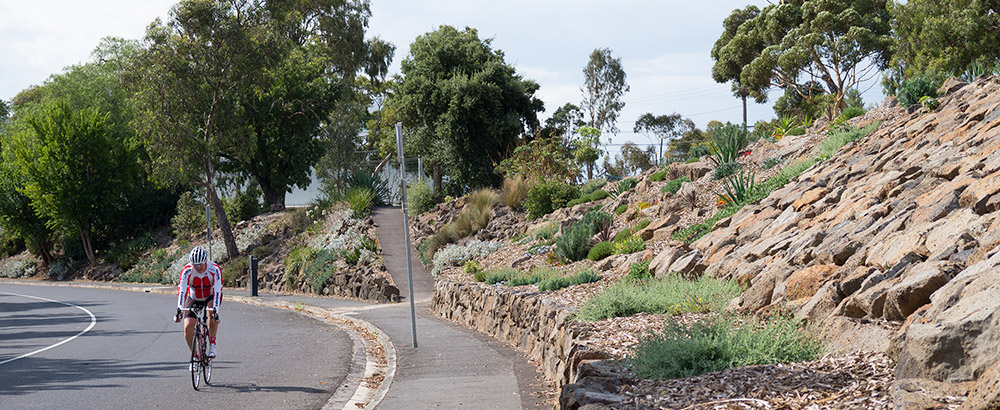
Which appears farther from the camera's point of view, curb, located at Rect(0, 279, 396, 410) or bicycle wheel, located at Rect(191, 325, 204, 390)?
bicycle wheel, located at Rect(191, 325, 204, 390)

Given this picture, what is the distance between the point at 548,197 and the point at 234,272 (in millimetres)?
13439

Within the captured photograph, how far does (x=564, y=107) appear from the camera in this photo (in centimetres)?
4241

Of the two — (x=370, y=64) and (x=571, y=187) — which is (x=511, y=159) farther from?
(x=370, y=64)

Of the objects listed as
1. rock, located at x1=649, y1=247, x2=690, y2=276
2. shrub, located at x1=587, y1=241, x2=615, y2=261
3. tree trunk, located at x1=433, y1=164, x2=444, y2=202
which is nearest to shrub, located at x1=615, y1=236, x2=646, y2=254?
shrub, located at x1=587, y1=241, x2=615, y2=261

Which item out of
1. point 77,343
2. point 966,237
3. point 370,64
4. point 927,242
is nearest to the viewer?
point 966,237

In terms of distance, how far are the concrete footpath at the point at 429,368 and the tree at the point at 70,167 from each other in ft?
85.9

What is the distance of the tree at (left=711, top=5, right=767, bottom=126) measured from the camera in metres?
41.4

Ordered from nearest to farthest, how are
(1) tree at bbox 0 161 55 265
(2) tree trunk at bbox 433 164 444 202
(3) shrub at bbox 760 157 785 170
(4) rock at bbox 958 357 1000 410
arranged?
(4) rock at bbox 958 357 1000 410, (3) shrub at bbox 760 157 785 170, (2) tree trunk at bbox 433 164 444 202, (1) tree at bbox 0 161 55 265

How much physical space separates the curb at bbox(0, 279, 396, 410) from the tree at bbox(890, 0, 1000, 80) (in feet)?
61.6

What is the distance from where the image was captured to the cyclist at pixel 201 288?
1002 centimetres

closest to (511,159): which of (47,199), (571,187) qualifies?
(571,187)

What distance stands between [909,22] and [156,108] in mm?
27708

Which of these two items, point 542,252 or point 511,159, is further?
point 511,159

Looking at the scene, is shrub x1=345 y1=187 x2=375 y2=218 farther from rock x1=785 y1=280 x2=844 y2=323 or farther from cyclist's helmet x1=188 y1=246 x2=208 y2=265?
rock x1=785 y1=280 x2=844 y2=323
